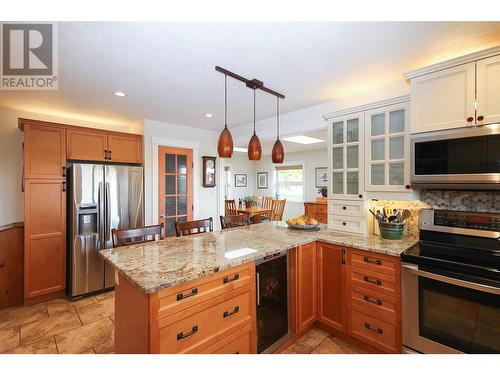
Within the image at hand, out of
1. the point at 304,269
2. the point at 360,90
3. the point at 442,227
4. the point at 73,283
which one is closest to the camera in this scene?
the point at 442,227

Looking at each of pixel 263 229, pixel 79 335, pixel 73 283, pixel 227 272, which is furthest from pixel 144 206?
pixel 227 272

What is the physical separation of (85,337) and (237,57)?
9.19 ft

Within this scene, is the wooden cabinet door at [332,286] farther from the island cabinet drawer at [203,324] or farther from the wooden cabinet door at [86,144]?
the wooden cabinet door at [86,144]

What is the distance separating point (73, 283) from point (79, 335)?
2.88 ft

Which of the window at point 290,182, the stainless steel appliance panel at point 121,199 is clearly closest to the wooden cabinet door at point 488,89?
A: the stainless steel appliance panel at point 121,199

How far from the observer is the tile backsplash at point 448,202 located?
1.88 metres

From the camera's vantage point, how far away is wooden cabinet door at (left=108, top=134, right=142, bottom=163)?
3.29 m

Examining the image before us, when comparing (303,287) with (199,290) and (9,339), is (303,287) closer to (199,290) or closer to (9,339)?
(199,290)

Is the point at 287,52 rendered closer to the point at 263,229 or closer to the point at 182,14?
the point at 182,14

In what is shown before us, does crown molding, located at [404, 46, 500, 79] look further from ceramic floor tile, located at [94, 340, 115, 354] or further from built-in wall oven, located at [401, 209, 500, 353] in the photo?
ceramic floor tile, located at [94, 340, 115, 354]

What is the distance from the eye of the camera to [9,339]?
7.01 feet

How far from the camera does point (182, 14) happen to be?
1.14m

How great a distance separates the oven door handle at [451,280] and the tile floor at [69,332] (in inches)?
33.7

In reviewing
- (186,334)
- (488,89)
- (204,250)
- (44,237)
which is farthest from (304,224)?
(44,237)
